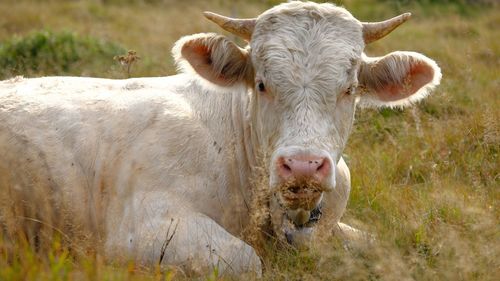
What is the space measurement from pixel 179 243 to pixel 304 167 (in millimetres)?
1043

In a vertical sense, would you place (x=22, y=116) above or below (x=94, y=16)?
above

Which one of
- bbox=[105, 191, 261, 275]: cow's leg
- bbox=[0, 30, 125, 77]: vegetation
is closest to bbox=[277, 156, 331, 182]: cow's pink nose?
bbox=[105, 191, 261, 275]: cow's leg

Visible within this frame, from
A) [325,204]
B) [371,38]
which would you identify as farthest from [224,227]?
[371,38]

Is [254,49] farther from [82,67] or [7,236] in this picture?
[82,67]

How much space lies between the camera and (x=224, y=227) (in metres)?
5.56

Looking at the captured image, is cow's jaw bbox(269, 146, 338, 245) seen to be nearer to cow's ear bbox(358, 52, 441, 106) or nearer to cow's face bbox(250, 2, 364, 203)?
cow's face bbox(250, 2, 364, 203)

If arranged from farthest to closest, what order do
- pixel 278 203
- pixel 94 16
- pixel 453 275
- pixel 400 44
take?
pixel 94 16, pixel 400 44, pixel 278 203, pixel 453 275

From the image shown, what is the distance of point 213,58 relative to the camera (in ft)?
18.3

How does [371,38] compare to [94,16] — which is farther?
[94,16]

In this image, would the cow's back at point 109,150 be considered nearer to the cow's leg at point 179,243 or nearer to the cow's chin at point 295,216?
the cow's leg at point 179,243

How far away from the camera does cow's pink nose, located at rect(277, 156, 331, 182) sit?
4.67 meters

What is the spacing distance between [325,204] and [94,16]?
11.2m

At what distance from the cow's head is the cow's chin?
0.01 meters

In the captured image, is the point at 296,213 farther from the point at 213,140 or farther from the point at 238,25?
the point at 238,25
